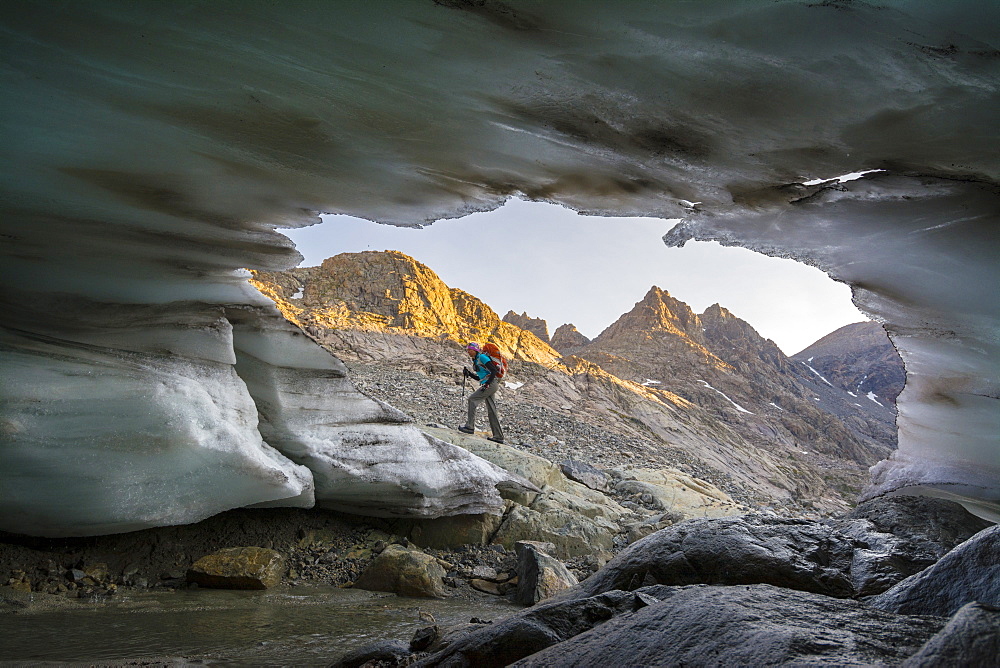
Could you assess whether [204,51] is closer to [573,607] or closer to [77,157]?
[77,157]

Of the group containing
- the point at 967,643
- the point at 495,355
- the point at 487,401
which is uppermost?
the point at 967,643

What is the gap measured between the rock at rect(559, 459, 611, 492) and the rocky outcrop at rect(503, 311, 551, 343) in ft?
225

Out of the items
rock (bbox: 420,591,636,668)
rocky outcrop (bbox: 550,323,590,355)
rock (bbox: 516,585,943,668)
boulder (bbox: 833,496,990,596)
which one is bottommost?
rocky outcrop (bbox: 550,323,590,355)

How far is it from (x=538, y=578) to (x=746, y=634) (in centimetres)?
348

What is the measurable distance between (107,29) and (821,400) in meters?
84.5

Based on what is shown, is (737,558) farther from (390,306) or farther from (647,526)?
(390,306)

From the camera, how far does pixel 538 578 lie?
5.25 meters

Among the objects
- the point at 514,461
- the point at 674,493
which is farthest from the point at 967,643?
the point at 674,493

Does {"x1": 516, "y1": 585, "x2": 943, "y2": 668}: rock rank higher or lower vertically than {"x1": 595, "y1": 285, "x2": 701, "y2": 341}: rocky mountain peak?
higher

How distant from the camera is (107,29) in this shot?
2.49m

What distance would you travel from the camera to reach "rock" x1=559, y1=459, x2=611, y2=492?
9594 mm

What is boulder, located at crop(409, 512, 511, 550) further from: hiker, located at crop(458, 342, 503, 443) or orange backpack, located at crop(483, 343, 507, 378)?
orange backpack, located at crop(483, 343, 507, 378)

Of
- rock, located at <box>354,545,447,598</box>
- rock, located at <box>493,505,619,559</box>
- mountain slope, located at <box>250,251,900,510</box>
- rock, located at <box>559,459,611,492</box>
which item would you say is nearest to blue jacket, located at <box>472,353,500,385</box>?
rock, located at <box>559,459,611,492</box>

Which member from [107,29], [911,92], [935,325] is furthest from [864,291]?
[107,29]
